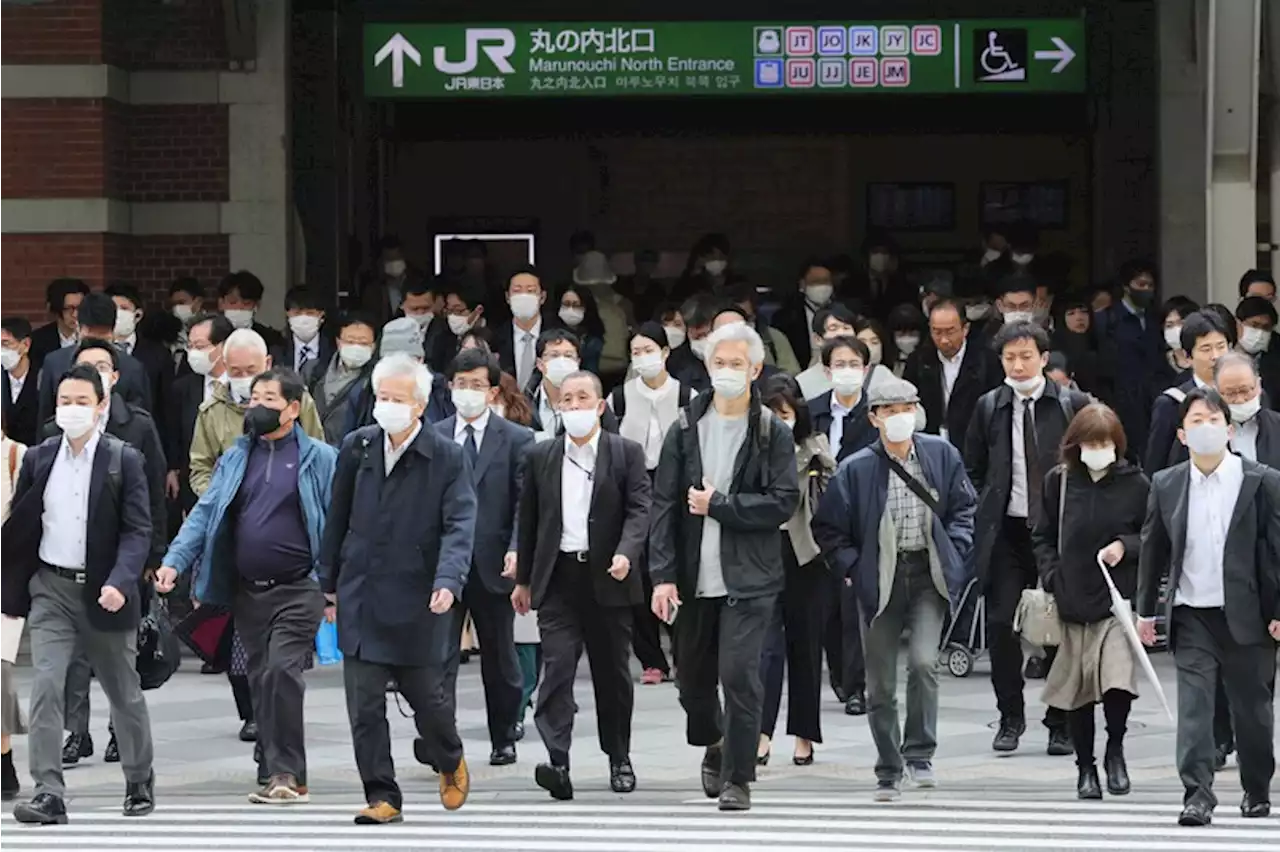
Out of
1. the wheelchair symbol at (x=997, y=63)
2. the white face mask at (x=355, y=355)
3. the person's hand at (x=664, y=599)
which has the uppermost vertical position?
the wheelchair symbol at (x=997, y=63)

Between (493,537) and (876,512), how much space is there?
6.74 feet

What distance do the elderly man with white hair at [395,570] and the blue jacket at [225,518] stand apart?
0.41m

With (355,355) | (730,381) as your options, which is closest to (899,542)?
(730,381)

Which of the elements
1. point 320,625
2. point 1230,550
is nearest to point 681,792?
point 320,625

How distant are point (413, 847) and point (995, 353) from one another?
6386mm

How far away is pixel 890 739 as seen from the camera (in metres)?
12.2

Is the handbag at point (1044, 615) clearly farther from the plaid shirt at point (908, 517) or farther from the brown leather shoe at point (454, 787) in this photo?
the brown leather shoe at point (454, 787)

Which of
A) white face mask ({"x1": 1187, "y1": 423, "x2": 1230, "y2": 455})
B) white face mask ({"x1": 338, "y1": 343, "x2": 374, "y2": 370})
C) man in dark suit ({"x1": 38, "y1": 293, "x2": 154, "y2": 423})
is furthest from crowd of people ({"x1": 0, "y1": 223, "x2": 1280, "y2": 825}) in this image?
white face mask ({"x1": 338, "y1": 343, "x2": 374, "y2": 370})

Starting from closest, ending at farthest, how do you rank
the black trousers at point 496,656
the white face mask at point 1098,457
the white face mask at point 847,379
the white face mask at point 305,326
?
the white face mask at point 1098,457 → the black trousers at point 496,656 → the white face mask at point 847,379 → the white face mask at point 305,326

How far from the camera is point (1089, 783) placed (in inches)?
479

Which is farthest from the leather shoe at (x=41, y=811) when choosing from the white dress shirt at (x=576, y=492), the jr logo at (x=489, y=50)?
the jr logo at (x=489, y=50)

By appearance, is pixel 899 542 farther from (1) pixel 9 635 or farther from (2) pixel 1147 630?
(1) pixel 9 635

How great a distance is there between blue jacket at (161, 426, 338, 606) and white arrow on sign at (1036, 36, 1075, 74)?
30.6ft

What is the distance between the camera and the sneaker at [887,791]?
12086 millimetres
